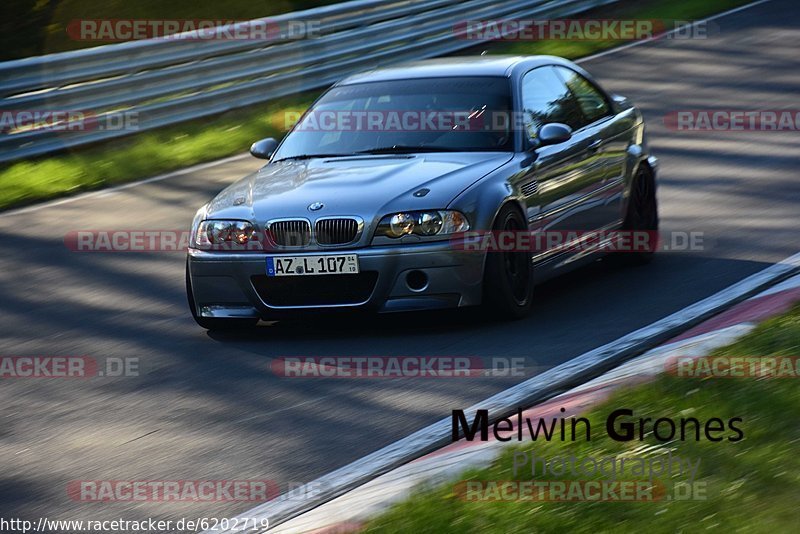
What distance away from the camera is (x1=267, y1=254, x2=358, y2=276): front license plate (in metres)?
7.45

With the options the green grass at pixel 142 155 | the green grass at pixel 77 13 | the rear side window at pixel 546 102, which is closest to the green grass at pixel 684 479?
the rear side window at pixel 546 102

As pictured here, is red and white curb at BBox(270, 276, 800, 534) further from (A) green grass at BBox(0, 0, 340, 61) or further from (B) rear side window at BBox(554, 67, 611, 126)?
(A) green grass at BBox(0, 0, 340, 61)

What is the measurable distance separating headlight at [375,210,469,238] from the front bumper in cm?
7

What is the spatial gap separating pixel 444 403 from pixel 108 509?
5.56ft

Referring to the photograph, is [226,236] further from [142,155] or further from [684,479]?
[142,155]

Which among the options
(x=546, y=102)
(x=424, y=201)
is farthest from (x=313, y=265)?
(x=546, y=102)

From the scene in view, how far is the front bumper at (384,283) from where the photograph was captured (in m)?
7.45

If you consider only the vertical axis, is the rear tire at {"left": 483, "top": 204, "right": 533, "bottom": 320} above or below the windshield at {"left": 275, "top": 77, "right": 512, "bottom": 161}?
below

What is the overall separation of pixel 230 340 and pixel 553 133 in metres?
2.19

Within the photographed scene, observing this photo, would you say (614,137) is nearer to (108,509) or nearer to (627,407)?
(627,407)

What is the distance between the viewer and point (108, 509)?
5.07 meters

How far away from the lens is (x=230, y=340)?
793 centimetres

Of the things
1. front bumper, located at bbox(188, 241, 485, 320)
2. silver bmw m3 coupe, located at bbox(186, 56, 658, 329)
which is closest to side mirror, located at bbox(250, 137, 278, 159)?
silver bmw m3 coupe, located at bbox(186, 56, 658, 329)

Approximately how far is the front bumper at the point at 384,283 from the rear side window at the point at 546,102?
1305mm
